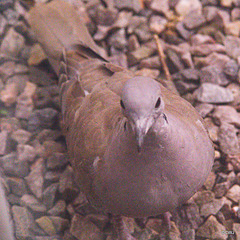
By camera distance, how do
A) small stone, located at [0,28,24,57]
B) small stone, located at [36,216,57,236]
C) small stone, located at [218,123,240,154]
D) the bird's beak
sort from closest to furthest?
1. the bird's beak
2. small stone, located at [36,216,57,236]
3. small stone, located at [218,123,240,154]
4. small stone, located at [0,28,24,57]

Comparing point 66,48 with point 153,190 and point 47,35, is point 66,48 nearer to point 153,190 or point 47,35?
point 47,35

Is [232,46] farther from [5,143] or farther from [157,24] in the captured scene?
[5,143]

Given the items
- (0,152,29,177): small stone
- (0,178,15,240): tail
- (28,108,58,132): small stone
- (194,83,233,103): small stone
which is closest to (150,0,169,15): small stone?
(194,83,233,103): small stone

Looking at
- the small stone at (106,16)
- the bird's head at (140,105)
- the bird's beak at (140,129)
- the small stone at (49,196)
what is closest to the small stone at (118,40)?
the small stone at (106,16)

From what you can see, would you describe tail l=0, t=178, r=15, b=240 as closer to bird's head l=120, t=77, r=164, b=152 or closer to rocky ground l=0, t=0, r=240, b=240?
rocky ground l=0, t=0, r=240, b=240

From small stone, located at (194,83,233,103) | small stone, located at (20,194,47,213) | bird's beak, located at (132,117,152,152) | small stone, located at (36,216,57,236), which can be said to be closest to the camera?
bird's beak, located at (132,117,152,152)

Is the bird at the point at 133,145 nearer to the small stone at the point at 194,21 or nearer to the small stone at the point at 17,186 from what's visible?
the small stone at the point at 17,186

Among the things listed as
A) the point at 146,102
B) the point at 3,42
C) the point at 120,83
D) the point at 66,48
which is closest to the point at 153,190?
the point at 146,102
